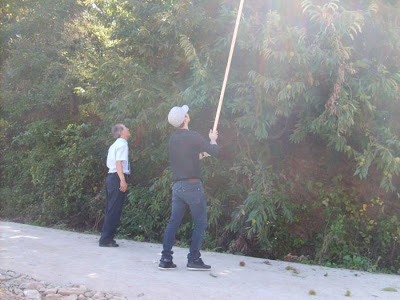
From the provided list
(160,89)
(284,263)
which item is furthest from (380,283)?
(160,89)

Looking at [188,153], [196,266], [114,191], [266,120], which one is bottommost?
[196,266]

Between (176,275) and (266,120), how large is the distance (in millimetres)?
2558

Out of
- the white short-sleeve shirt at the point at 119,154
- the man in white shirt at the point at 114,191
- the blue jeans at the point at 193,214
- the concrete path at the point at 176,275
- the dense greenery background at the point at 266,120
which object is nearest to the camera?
the concrete path at the point at 176,275

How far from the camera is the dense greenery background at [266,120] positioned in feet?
22.0

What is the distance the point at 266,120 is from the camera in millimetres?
7242

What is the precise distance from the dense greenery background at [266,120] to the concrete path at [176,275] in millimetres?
996

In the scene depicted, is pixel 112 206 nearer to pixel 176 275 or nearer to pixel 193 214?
pixel 193 214

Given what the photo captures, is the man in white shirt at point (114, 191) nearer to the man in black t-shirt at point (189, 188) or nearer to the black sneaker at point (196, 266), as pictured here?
the man in black t-shirt at point (189, 188)

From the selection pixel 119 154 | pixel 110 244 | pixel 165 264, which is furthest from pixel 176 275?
pixel 119 154

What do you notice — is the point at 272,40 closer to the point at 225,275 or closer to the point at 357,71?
the point at 357,71

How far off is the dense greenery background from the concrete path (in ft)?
3.27

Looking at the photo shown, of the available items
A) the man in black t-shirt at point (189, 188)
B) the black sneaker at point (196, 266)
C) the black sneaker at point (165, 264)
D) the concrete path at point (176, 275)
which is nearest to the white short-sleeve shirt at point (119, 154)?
the concrete path at point (176, 275)

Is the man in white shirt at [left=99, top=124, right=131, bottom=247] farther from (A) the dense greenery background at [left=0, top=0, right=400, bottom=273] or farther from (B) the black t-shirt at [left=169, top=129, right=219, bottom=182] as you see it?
(B) the black t-shirt at [left=169, top=129, right=219, bottom=182]

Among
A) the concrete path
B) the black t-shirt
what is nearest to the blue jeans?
the black t-shirt
